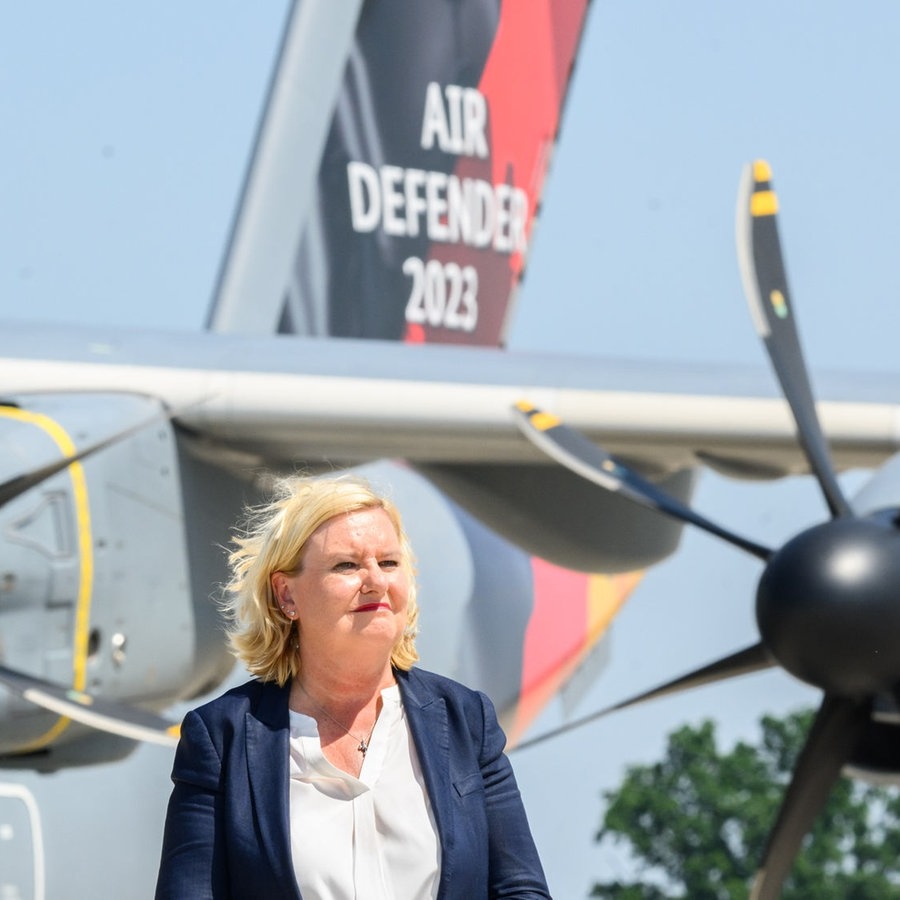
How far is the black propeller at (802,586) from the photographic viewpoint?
197 inches

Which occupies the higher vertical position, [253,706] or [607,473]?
[607,473]

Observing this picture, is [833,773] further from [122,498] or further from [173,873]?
[173,873]

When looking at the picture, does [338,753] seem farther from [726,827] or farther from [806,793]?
[726,827]

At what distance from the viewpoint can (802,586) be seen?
5070 millimetres

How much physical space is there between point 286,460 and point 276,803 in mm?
4887

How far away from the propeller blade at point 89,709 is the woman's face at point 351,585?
347 centimetres

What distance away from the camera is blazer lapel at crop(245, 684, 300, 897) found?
6.11 ft

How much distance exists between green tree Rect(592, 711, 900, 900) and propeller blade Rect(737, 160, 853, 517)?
21352mm

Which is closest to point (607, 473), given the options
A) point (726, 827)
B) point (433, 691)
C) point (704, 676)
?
point (704, 676)

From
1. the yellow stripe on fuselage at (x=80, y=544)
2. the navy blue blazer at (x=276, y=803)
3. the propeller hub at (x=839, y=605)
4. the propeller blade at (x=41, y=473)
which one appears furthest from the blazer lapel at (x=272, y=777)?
the yellow stripe on fuselage at (x=80, y=544)

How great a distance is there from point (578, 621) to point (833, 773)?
352cm

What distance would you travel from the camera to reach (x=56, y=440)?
5.71m

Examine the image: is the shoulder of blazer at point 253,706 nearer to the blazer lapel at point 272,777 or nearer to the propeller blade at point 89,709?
the blazer lapel at point 272,777

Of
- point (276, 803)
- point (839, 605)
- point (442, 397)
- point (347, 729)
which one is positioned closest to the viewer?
point (276, 803)
